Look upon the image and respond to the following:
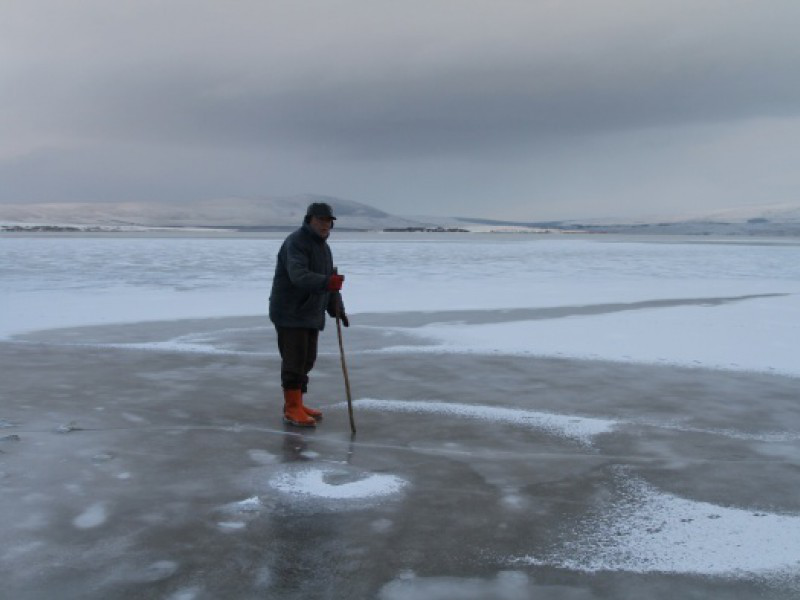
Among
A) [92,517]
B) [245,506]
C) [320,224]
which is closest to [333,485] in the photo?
[245,506]

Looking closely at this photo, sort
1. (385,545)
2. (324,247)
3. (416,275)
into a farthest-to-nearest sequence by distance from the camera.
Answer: (416,275) → (324,247) → (385,545)

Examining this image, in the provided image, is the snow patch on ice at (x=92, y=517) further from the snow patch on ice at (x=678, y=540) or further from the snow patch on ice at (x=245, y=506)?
the snow patch on ice at (x=678, y=540)

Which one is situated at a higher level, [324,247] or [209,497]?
[324,247]

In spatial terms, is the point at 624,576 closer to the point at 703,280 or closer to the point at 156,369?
the point at 156,369

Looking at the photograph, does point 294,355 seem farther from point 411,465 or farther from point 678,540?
point 678,540

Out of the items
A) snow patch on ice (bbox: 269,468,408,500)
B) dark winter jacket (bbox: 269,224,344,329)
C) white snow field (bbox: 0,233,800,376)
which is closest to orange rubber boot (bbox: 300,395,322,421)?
dark winter jacket (bbox: 269,224,344,329)

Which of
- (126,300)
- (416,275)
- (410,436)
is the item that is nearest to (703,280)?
(416,275)

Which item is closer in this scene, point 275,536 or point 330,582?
point 330,582

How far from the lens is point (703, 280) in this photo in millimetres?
22234

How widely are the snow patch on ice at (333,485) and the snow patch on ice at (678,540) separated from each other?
44.8 inches

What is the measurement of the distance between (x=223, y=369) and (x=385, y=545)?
5041mm

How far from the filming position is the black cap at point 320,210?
21.0 feet

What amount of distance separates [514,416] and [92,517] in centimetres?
349

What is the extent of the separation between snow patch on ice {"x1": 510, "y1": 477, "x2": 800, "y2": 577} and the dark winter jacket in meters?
2.91
